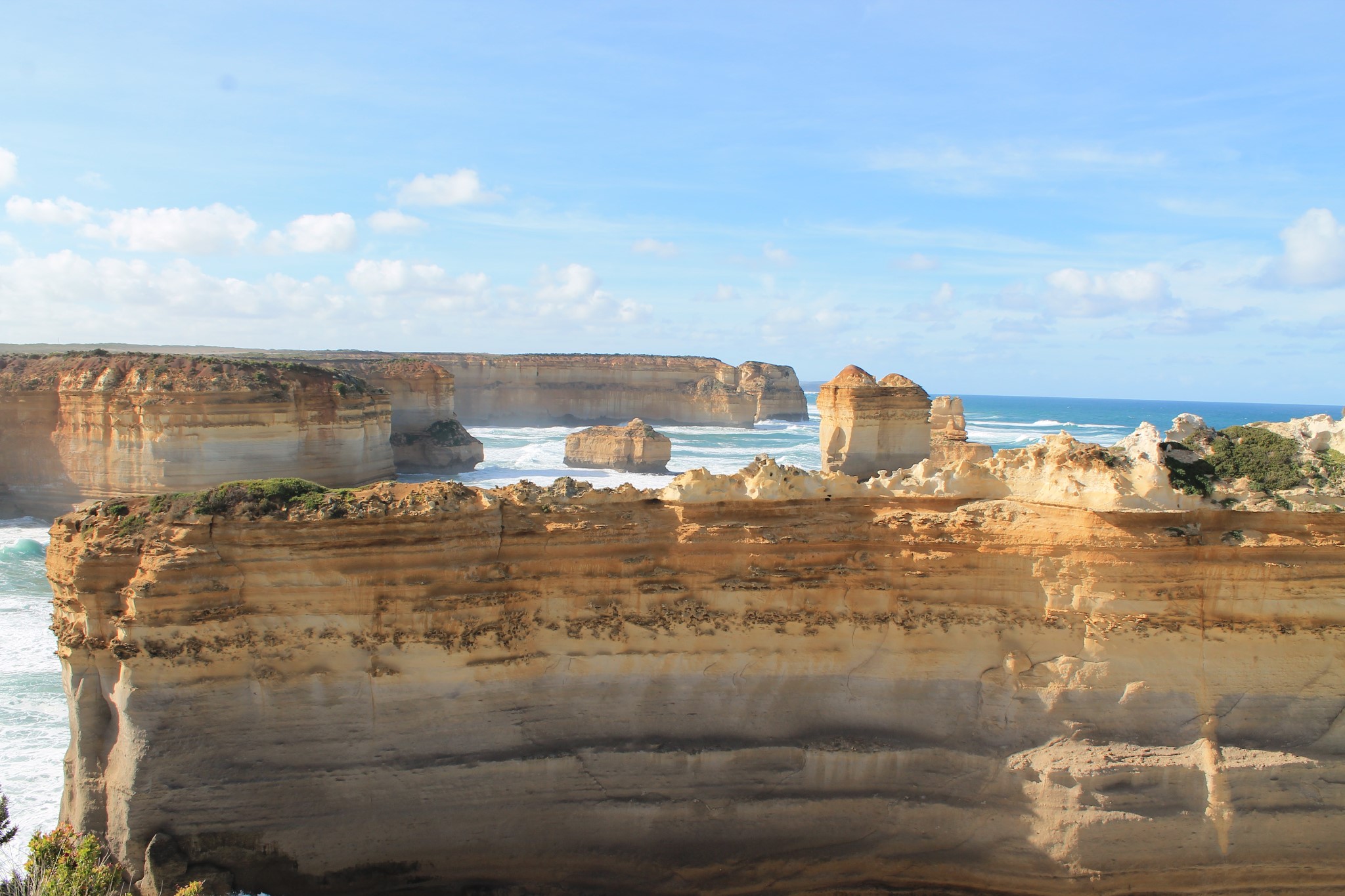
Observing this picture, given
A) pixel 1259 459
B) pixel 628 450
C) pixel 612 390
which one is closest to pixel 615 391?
pixel 612 390

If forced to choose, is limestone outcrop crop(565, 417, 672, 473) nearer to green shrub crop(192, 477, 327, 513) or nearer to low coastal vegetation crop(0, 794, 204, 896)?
green shrub crop(192, 477, 327, 513)

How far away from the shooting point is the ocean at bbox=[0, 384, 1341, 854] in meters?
9.59

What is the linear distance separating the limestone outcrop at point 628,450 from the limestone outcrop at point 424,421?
5813mm

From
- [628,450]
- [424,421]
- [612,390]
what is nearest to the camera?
[628,450]

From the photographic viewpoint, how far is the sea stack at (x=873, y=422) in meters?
24.3

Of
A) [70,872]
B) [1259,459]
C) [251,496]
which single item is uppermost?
[1259,459]

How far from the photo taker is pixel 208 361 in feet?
87.4

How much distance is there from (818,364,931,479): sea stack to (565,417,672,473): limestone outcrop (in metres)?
13.0

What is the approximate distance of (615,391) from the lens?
68.8m

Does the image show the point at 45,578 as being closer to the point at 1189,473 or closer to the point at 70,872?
the point at 70,872

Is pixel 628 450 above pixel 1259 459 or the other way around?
the other way around

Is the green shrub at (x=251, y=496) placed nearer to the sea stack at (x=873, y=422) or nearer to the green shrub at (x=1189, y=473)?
the green shrub at (x=1189, y=473)

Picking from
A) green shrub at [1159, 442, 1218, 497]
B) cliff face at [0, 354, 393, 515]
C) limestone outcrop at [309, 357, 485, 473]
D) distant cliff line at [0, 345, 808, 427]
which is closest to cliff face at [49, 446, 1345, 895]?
green shrub at [1159, 442, 1218, 497]

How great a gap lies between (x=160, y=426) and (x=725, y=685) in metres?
24.3
